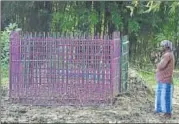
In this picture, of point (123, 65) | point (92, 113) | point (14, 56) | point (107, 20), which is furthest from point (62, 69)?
point (107, 20)

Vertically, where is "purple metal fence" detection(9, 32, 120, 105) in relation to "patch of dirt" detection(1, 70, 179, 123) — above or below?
above

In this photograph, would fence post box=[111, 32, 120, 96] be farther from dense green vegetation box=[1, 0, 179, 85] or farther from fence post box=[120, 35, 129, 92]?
dense green vegetation box=[1, 0, 179, 85]

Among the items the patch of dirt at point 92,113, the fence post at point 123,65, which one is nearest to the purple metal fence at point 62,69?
the patch of dirt at point 92,113

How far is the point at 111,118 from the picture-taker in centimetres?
1000

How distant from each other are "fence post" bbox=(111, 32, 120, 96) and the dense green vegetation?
13216 millimetres

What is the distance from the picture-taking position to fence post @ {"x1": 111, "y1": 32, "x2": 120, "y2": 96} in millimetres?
11453

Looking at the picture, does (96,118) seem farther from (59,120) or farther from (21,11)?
(21,11)

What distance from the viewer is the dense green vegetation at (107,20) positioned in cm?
2598

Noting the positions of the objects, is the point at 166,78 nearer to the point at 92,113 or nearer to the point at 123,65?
the point at 92,113

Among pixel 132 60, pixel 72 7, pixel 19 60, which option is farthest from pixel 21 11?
pixel 19 60

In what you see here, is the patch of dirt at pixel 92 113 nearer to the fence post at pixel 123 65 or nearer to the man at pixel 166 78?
the man at pixel 166 78

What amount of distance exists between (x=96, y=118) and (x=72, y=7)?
1687cm

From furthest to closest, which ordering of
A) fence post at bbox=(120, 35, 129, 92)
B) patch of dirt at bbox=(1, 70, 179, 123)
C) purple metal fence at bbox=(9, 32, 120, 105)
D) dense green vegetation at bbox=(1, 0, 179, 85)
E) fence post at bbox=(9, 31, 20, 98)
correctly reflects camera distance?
dense green vegetation at bbox=(1, 0, 179, 85), fence post at bbox=(120, 35, 129, 92), fence post at bbox=(9, 31, 20, 98), purple metal fence at bbox=(9, 32, 120, 105), patch of dirt at bbox=(1, 70, 179, 123)

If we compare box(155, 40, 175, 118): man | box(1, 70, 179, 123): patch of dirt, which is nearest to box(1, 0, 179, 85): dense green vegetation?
box(1, 70, 179, 123): patch of dirt
